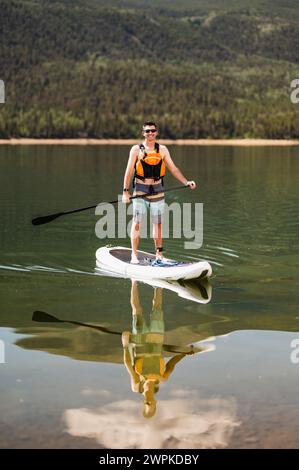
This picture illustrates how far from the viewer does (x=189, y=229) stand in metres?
29.5

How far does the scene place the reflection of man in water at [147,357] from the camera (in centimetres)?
1068

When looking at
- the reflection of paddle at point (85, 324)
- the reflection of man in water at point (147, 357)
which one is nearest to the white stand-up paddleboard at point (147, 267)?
the reflection of man in water at point (147, 357)

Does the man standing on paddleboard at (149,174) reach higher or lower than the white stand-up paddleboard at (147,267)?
higher

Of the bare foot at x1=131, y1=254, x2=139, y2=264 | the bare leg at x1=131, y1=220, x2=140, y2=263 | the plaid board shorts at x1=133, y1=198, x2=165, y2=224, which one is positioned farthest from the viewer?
the bare foot at x1=131, y1=254, x2=139, y2=264

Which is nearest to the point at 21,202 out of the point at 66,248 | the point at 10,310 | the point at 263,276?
the point at 66,248

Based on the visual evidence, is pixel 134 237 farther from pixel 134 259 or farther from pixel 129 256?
pixel 129 256

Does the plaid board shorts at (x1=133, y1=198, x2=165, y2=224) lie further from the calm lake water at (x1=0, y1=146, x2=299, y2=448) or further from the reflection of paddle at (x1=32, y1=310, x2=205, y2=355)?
the reflection of paddle at (x1=32, y1=310, x2=205, y2=355)

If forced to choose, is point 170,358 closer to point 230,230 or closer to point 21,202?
point 230,230

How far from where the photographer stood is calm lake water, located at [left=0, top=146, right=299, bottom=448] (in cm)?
930

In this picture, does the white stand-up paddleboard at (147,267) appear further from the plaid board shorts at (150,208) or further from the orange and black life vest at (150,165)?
the orange and black life vest at (150,165)

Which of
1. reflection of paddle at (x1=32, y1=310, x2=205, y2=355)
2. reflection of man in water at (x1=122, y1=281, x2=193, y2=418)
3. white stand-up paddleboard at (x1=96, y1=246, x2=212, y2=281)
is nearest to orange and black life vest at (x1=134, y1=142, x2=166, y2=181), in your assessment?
white stand-up paddleboard at (x1=96, y1=246, x2=212, y2=281)

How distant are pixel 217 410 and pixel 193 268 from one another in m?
8.75

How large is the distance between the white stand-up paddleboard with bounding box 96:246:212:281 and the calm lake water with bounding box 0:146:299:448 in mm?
325

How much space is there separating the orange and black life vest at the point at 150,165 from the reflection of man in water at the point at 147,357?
3.98 meters
